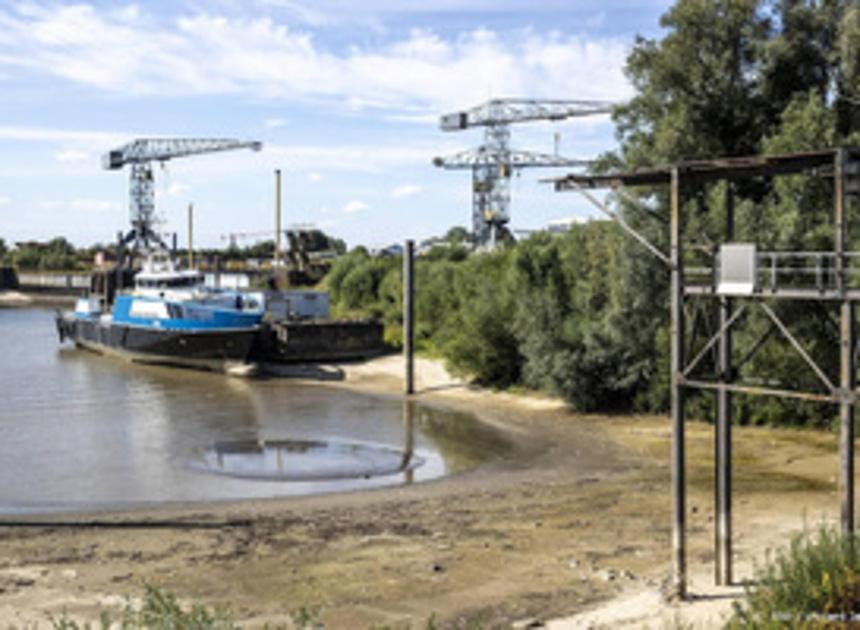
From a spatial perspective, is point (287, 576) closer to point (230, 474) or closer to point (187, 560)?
point (187, 560)

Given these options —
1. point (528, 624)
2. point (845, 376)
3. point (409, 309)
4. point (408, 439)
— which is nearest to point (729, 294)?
point (845, 376)

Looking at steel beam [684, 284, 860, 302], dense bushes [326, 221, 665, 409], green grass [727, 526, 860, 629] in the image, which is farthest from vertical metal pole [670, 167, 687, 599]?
dense bushes [326, 221, 665, 409]

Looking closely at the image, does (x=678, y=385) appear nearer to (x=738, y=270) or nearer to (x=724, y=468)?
(x=724, y=468)

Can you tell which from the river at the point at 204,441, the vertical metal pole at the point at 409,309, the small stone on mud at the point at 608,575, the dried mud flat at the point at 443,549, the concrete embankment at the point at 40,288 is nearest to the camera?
the dried mud flat at the point at 443,549

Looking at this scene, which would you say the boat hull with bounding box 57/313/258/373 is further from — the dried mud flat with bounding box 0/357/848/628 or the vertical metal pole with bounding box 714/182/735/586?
the vertical metal pole with bounding box 714/182/735/586

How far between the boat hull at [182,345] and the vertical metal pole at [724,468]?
36.1 m

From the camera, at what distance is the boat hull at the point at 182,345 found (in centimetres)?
4969

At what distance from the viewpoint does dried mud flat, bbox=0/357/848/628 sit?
571 inches

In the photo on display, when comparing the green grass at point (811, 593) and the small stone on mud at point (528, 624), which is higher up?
the green grass at point (811, 593)

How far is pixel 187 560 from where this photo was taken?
17.3m

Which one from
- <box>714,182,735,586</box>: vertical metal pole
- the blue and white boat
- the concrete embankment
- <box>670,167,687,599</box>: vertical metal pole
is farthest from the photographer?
the concrete embankment

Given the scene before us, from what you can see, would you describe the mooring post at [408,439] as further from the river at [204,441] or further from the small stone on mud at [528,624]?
the small stone on mud at [528,624]

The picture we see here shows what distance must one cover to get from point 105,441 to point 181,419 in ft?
16.4

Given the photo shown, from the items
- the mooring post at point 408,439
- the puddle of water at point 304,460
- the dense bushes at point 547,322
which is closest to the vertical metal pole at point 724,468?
the mooring post at point 408,439
